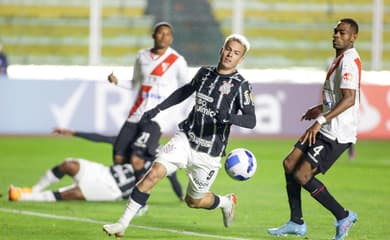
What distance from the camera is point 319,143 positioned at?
10812mm

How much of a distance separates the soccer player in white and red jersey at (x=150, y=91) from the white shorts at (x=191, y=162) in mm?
2971

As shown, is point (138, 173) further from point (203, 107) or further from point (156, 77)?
point (203, 107)

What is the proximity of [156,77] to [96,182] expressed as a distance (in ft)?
5.12

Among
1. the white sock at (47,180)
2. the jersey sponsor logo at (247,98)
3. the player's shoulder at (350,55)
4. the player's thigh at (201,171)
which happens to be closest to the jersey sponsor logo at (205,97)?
the jersey sponsor logo at (247,98)

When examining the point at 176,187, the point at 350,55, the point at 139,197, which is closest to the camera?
the point at 139,197

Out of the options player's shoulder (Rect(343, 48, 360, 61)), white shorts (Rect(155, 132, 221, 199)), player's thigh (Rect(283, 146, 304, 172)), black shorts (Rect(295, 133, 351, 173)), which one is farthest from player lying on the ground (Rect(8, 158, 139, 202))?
player's shoulder (Rect(343, 48, 360, 61))

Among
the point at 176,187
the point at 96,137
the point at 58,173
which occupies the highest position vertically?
the point at 96,137

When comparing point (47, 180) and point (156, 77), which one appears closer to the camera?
point (47, 180)

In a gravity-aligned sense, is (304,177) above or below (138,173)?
above

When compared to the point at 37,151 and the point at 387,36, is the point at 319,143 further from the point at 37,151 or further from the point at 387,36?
the point at 387,36

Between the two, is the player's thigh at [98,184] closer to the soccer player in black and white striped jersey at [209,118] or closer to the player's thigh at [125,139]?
the player's thigh at [125,139]

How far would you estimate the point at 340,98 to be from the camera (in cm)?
1075

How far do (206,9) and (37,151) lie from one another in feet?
25.6

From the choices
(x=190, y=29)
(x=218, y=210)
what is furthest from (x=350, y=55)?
(x=190, y=29)
